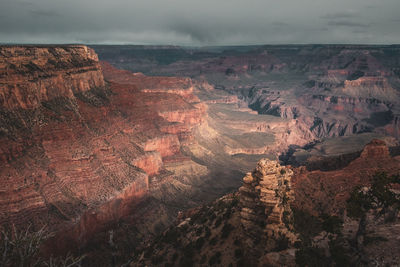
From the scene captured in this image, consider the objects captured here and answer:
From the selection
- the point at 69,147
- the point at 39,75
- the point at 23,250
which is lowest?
the point at 69,147

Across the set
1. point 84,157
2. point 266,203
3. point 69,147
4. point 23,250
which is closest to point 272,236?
point 266,203

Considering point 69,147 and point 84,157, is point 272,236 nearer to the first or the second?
point 84,157

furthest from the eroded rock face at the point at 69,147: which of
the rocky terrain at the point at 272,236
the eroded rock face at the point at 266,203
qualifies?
the eroded rock face at the point at 266,203

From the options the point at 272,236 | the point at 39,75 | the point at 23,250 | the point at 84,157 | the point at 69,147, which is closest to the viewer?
the point at 272,236

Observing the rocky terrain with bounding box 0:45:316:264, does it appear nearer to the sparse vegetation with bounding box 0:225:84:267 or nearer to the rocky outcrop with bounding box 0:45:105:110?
the rocky outcrop with bounding box 0:45:105:110

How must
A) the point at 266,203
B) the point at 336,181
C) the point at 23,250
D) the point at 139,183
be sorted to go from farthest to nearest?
the point at 139,183 < the point at 336,181 < the point at 23,250 < the point at 266,203

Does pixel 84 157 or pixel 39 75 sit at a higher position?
pixel 39 75

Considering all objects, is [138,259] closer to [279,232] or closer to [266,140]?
[279,232]

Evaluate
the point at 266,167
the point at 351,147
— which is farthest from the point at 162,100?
the point at 266,167
